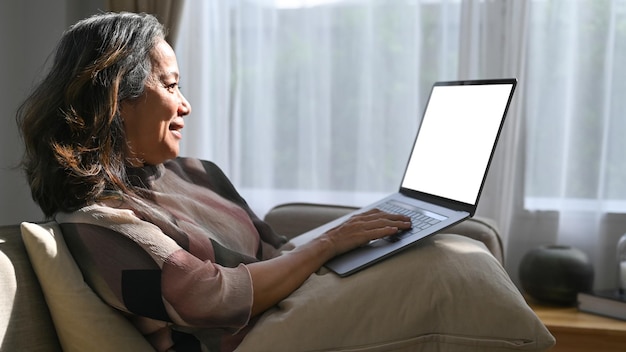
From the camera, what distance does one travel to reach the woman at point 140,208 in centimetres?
120

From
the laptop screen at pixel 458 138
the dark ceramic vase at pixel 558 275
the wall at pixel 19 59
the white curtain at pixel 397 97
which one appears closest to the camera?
the laptop screen at pixel 458 138

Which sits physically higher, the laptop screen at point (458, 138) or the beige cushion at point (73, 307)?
the laptop screen at point (458, 138)

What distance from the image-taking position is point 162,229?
129 centimetres

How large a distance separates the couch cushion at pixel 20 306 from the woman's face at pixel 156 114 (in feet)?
0.97

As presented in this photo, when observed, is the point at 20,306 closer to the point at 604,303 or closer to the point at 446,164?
the point at 446,164

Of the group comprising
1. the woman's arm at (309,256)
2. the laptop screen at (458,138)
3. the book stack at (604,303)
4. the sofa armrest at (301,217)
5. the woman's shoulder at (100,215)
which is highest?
the laptop screen at (458,138)

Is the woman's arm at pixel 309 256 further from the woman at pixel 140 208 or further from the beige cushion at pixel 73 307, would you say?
the beige cushion at pixel 73 307

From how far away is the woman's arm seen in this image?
4.11ft

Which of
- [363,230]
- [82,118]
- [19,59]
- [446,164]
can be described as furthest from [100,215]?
[19,59]

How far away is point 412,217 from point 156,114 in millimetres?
545

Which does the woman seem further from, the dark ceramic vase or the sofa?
the dark ceramic vase

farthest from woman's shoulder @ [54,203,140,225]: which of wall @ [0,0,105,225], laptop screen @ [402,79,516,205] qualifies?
wall @ [0,0,105,225]

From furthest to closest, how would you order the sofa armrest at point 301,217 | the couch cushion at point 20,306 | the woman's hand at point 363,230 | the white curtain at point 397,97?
1. the white curtain at point 397,97
2. the sofa armrest at point 301,217
3. the woman's hand at point 363,230
4. the couch cushion at point 20,306

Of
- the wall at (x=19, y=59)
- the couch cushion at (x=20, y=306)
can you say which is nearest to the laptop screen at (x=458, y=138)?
the couch cushion at (x=20, y=306)
